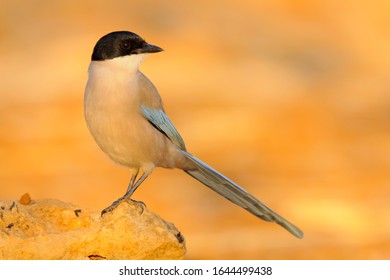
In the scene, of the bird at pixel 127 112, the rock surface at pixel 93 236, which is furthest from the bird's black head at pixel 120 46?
the rock surface at pixel 93 236

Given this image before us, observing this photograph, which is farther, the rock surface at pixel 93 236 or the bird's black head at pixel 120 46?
the bird's black head at pixel 120 46

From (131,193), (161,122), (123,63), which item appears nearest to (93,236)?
(131,193)

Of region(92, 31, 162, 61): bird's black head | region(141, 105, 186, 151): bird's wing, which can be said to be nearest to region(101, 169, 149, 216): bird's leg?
region(141, 105, 186, 151): bird's wing

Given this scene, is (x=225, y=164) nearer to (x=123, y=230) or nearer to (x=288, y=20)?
(x=288, y=20)

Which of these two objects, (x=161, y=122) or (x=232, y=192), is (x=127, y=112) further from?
(x=232, y=192)

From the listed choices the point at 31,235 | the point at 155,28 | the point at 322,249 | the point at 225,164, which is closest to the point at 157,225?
the point at 31,235

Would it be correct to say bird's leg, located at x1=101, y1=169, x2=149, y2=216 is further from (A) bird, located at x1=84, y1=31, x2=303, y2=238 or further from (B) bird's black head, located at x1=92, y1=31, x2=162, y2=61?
(B) bird's black head, located at x1=92, y1=31, x2=162, y2=61

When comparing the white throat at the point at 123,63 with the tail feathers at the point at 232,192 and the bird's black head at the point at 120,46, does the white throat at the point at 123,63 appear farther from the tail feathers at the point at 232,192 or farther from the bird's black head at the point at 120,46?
the tail feathers at the point at 232,192
